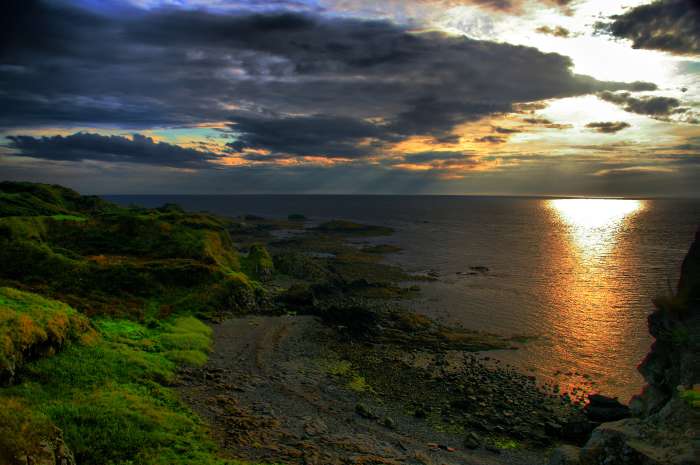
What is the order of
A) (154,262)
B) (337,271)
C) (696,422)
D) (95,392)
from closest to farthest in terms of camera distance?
1. (696,422)
2. (95,392)
3. (154,262)
4. (337,271)

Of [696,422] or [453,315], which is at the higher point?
[696,422]

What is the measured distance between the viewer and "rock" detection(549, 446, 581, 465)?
1227cm

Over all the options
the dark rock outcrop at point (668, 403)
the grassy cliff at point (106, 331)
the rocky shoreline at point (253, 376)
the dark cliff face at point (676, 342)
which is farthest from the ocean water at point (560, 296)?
the grassy cliff at point (106, 331)

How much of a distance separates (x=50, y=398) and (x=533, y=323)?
47.2 metres

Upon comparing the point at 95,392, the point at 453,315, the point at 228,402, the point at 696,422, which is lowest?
the point at 453,315

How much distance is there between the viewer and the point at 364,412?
23422 millimetres

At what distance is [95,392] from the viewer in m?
17.0

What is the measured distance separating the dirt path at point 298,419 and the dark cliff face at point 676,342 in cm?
680

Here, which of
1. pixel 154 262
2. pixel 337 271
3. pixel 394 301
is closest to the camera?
A: pixel 154 262

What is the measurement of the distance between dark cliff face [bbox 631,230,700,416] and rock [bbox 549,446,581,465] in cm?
588

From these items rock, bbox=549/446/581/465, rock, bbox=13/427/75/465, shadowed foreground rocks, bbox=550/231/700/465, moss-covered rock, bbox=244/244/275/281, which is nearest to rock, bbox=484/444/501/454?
shadowed foreground rocks, bbox=550/231/700/465

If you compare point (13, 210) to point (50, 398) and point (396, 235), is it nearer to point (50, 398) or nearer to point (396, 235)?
point (50, 398)

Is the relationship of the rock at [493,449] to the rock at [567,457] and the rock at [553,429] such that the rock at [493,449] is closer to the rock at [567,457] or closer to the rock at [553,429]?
the rock at [553,429]

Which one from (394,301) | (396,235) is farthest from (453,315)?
(396,235)
